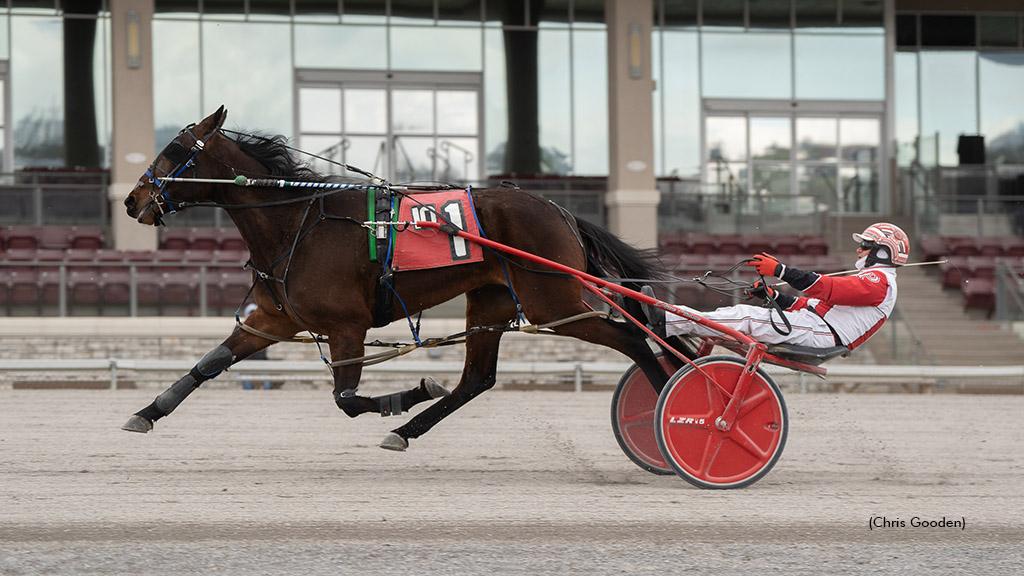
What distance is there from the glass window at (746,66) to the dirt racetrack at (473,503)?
1736cm

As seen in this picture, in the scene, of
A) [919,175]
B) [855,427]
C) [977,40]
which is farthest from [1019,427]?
[977,40]

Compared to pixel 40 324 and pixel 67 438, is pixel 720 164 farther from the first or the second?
pixel 67 438

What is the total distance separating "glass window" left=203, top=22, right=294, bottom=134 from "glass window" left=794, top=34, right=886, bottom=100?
38.2ft

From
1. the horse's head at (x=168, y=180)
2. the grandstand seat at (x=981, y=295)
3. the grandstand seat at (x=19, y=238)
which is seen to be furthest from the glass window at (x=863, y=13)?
the horse's head at (x=168, y=180)

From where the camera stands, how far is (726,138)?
25391 mm

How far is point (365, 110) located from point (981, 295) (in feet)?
44.8

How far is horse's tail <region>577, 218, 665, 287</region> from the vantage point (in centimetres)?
667

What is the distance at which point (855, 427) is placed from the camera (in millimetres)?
9047

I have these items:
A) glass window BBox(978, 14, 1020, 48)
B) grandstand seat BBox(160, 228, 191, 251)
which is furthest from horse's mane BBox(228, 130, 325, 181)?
glass window BBox(978, 14, 1020, 48)

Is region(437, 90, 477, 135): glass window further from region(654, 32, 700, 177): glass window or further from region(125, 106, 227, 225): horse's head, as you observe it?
region(125, 106, 227, 225): horse's head

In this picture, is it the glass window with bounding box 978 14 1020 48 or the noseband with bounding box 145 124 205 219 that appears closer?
the noseband with bounding box 145 124 205 219

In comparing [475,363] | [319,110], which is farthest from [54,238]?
[475,363]

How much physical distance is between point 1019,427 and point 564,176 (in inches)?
609

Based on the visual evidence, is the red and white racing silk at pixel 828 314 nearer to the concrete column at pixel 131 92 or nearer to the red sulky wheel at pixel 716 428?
the red sulky wheel at pixel 716 428
